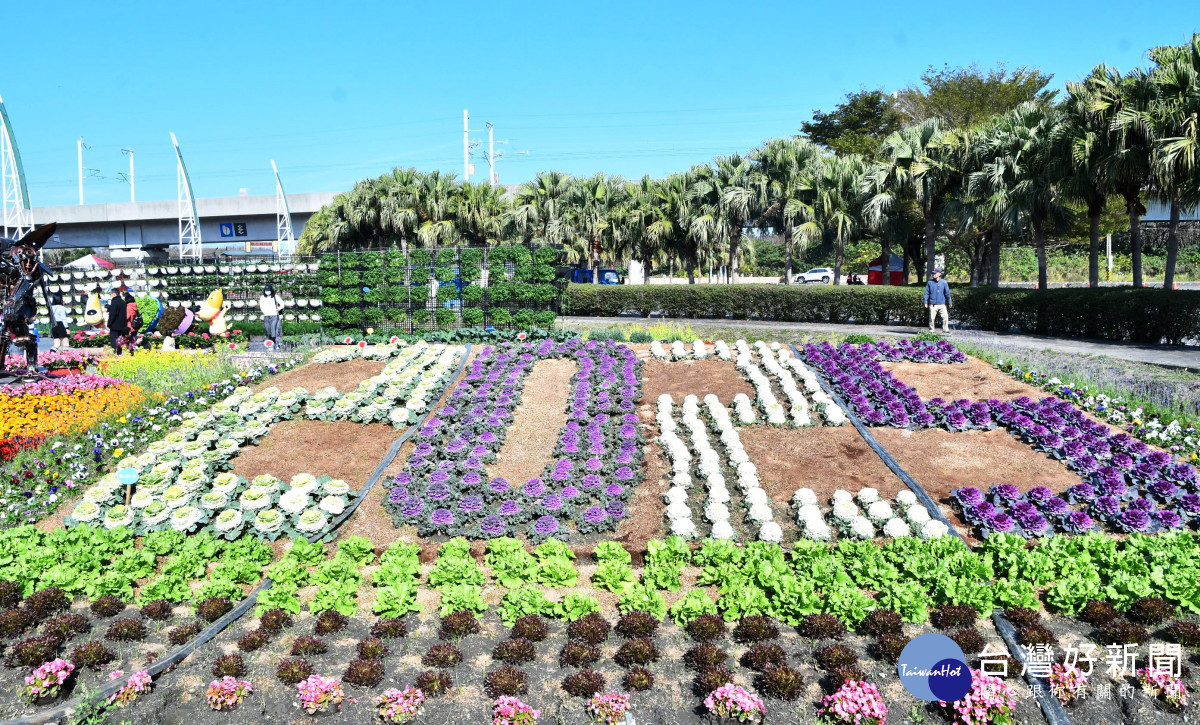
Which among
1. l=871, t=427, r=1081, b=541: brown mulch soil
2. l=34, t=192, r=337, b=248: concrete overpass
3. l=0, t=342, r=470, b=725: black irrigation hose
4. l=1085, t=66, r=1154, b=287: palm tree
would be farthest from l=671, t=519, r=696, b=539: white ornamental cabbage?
l=34, t=192, r=337, b=248: concrete overpass

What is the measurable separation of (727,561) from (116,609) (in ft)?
14.8

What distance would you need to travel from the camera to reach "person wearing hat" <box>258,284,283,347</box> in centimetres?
1689

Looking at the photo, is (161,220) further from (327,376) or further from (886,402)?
(886,402)

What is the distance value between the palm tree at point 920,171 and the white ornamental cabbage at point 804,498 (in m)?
17.6

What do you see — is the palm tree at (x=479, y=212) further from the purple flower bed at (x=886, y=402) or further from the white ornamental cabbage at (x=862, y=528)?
the white ornamental cabbage at (x=862, y=528)

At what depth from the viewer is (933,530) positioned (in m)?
6.88

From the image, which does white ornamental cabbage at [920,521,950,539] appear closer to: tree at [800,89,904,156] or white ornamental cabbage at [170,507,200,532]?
white ornamental cabbage at [170,507,200,532]

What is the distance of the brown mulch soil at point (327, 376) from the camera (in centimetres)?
1247

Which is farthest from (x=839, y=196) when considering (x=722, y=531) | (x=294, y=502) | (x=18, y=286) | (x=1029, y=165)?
(x=294, y=502)


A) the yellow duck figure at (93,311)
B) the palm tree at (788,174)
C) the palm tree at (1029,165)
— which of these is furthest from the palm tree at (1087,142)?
the yellow duck figure at (93,311)

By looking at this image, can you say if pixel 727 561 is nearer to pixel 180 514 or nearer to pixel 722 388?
pixel 180 514

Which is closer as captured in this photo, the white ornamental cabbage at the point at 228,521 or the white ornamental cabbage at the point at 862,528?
the white ornamental cabbage at the point at 862,528

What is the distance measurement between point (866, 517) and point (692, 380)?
16.8ft

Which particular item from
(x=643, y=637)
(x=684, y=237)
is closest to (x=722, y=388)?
(x=643, y=637)
